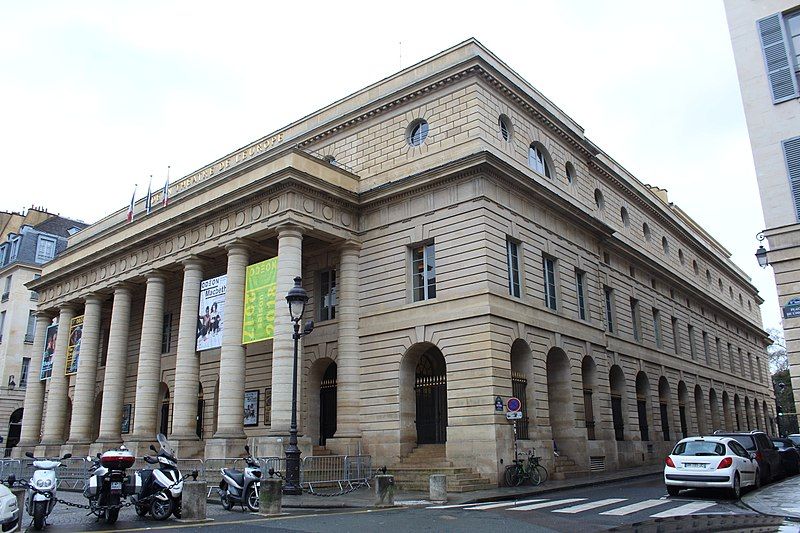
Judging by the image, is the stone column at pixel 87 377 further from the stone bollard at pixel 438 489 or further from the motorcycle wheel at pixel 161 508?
the stone bollard at pixel 438 489

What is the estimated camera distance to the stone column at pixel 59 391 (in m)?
34.9

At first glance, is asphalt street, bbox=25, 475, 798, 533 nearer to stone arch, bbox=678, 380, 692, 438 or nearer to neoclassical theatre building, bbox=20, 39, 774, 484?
neoclassical theatre building, bbox=20, 39, 774, 484

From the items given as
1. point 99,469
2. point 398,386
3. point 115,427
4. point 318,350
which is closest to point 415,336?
point 398,386

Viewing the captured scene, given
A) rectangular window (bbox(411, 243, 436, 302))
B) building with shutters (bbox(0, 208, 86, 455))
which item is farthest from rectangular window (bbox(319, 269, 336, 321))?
building with shutters (bbox(0, 208, 86, 455))

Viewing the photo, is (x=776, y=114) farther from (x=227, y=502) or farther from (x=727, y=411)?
(x=727, y=411)

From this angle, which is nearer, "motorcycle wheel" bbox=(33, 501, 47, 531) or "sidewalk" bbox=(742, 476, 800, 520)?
"motorcycle wheel" bbox=(33, 501, 47, 531)

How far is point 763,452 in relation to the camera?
18.9 meters

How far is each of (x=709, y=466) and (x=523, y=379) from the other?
929cm

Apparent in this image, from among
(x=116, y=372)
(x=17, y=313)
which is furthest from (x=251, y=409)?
(x=17, y=313)

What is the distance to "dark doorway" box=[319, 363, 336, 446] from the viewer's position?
1081 inches

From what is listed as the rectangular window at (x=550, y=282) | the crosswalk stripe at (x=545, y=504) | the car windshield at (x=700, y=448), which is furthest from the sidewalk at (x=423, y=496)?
the rectangular window at (x=550, y=282)

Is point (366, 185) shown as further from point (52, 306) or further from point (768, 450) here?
point (52, 306)

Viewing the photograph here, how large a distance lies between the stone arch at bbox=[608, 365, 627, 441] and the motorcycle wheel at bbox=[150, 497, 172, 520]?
23.2m

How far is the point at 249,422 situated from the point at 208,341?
5.20 meters
